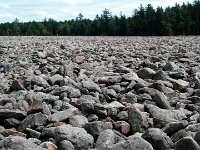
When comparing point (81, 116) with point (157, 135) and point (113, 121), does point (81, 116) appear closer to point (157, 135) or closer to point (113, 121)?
point (113, 121)

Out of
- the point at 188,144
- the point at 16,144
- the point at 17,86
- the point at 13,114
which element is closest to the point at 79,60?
the point at 17,86

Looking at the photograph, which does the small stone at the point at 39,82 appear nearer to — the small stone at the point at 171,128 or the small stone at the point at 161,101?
the small stone at the point at 161,101

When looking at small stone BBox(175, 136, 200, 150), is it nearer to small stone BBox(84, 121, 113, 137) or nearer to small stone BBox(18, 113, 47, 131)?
small stone BBox(84, 121, 113, 137)

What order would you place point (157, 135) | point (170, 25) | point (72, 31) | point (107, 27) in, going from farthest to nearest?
point (72, 31) < point (107, 27) < point (170, 25) < point (157, 135)

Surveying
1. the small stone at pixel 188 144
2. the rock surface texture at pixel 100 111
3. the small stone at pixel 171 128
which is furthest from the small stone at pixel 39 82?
the small stone at pixel 188 144

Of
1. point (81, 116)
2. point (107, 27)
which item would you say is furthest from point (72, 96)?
point (107, 27)

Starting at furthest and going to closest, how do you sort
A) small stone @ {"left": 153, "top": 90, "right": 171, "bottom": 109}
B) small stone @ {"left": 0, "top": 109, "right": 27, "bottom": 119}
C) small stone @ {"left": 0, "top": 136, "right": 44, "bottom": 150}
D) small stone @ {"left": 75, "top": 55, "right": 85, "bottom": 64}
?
small stone @ {"left": 75, "top": 55, "right": 85, "bottom": 64} < small stone @ {"left": 153, "top": 90, "right": 171, "bottom": 109} < small stone @ {"left": 0, "top": 109, "right": 27, "bottom": 119} < small stone @ {"left": 0, "top": 136, "right": 44, "bottom": 150}

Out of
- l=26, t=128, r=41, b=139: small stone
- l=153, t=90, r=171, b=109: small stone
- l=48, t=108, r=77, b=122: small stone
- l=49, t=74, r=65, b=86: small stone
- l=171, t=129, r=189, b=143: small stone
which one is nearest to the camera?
l=171, t=129, r=189, b=143: small stone

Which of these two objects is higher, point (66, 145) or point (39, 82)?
point (39, 82)

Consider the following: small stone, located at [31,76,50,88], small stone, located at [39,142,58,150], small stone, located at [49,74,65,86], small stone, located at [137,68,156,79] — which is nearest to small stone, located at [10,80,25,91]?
small stone, located at [31,76,50,88]

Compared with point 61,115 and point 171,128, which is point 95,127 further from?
point 171,128

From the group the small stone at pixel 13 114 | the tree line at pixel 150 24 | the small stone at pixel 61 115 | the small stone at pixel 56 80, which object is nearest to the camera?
the small stone at pixel 61 115

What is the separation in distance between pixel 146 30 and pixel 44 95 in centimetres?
8953

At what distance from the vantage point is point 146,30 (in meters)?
96.9
